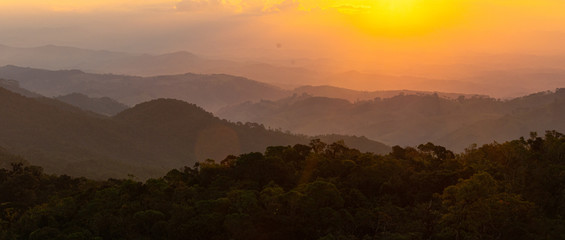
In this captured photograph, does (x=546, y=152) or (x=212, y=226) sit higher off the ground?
(x=546, y=152)

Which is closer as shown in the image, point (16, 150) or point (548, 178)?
point (548, 178)

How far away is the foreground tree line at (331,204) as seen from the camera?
4494cm

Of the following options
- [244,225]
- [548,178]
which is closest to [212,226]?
[244,225]

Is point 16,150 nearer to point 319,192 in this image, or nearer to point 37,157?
point 37,157

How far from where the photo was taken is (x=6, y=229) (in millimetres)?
54312

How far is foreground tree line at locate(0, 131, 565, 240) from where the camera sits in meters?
44.9

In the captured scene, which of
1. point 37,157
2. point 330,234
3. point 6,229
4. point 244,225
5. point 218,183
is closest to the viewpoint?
point 330,234

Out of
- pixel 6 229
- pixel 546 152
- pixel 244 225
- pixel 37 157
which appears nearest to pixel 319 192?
pixel 244 225

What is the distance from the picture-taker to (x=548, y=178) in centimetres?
5106

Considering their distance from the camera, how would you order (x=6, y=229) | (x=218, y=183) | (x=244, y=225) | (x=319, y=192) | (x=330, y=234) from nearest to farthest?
(x=330, y=234) < (x=244, y=225) < (x=319, y=192) < (x=6, y=229) < (x=218, y=183)

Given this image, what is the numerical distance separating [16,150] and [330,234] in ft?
570

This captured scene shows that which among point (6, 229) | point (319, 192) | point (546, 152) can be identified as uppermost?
point (546, 152)

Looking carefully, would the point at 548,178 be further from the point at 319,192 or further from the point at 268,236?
the point at 268,236

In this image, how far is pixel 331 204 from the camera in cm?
5025
